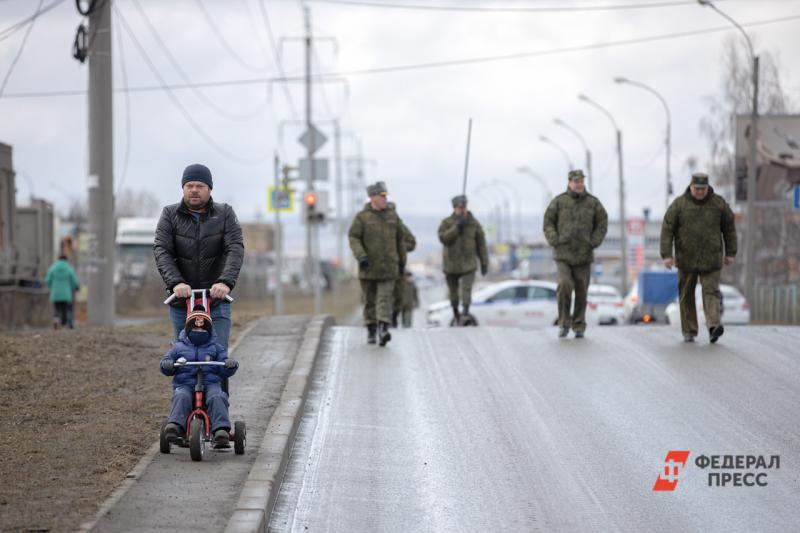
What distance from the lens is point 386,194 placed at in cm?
1462

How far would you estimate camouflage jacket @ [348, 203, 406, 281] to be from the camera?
14695mm

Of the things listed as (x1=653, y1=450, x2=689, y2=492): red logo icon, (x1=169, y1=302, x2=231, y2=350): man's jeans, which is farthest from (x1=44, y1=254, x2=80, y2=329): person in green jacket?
(x1=653, y1=450, x2=689, y2=492): red logo icon

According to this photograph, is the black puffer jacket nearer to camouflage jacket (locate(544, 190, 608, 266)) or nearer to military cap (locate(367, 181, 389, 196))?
military cap (locate(367, 181, 389, 196))

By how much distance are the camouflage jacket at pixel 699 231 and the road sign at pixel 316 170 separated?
18537 mm

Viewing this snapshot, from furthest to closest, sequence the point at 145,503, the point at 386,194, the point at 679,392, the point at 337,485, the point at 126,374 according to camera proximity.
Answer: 1. the point at 386,194
2. the point at 126,374
3. the point at 679,392
4. the point at 337,485
5. the point at 145,503

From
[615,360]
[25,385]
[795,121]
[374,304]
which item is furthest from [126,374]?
[795,121]

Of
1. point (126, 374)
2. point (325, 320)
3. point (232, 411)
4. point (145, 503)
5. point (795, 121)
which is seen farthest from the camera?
point (795, 121)

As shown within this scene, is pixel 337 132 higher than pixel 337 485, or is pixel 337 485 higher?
pixel 337 132

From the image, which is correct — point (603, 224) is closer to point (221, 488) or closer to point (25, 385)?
point (25, 385)

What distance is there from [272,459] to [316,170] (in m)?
24.9

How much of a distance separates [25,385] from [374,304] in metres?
5.08

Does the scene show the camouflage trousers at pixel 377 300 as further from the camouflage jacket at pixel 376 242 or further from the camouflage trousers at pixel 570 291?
the camouflage trousers at pixel 570 291

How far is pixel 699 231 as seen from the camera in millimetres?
14055

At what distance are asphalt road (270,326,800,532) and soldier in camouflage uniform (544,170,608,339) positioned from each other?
2.51 feet
